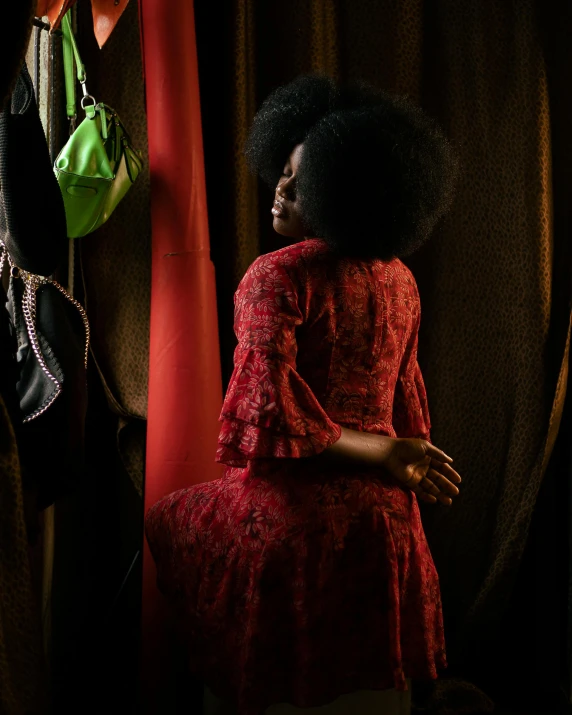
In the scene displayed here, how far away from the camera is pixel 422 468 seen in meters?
1.13

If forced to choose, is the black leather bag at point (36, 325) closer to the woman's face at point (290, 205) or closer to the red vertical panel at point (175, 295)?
the red vertical panel at point (175, 295)

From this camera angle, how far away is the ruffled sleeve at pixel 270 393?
1009 mm

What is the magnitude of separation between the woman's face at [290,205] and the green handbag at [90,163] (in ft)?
1.38

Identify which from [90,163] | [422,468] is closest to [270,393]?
[422,468]

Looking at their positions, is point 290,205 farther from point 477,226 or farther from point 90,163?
point 477,226

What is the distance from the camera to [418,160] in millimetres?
1118

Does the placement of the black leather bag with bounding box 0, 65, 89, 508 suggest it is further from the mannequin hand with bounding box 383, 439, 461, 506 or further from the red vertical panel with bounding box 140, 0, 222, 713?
the mannequin hand with bounding box 383, 439, 461, 506

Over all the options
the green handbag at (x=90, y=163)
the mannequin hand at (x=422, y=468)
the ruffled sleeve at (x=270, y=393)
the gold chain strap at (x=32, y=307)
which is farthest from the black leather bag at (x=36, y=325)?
the mannequin hand at (x=422, y=468)

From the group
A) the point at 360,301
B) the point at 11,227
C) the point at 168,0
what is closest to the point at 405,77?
the point at 168,0

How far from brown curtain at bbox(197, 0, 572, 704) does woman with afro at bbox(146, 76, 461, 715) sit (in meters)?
0.69

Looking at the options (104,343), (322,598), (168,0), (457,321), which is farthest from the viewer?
(457,321)

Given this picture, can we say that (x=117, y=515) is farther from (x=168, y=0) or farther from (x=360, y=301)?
(x=168, y=0)

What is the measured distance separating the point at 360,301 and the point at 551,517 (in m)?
1.09

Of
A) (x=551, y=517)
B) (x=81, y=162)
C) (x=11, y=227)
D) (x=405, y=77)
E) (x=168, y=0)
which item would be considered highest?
(x=168, y=0)
